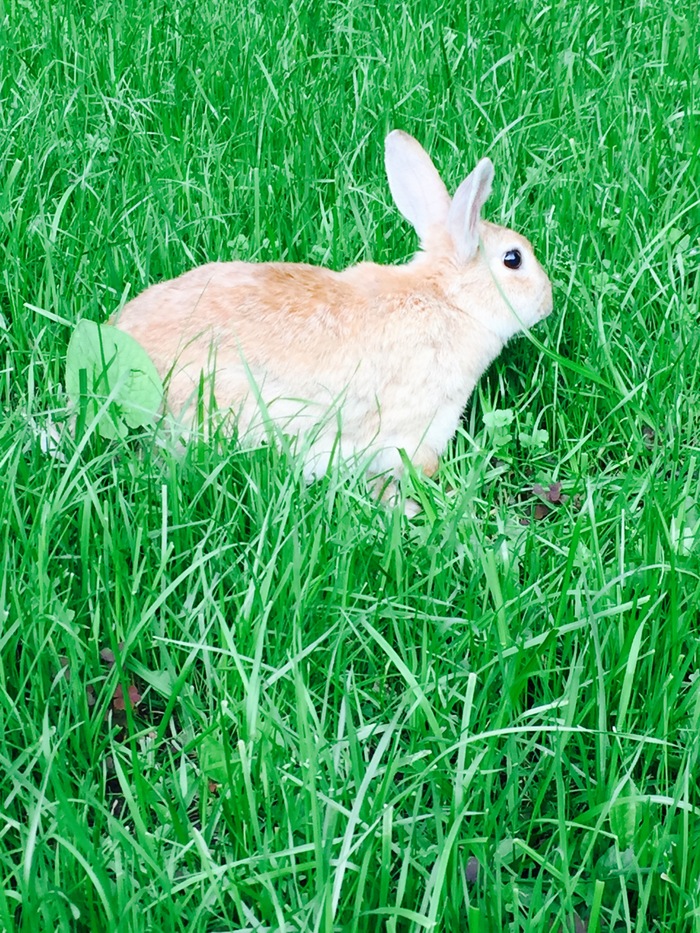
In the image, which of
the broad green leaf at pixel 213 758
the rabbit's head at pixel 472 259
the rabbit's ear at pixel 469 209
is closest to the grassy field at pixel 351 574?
the broad green leaf at pixel 213 758

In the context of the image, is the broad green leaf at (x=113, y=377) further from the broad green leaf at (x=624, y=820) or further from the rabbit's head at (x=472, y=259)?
the broad green leaf at (x=624, y=820)

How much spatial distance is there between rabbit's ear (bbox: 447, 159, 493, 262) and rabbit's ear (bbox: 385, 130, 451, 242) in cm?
11

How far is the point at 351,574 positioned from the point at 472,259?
1394 millimetres

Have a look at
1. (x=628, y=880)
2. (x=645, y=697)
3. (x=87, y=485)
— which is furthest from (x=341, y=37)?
(x=628, y=880)

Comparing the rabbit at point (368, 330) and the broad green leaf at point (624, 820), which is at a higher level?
the rabbit at point (368, 330)

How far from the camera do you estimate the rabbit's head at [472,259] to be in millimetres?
3469

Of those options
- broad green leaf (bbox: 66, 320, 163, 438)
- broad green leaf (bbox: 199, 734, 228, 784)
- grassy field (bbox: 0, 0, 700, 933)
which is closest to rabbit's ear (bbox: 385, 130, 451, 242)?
grassy field (bbox: 0, 0, 700, 933)

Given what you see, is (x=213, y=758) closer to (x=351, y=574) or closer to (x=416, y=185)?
(x=351, y=574)

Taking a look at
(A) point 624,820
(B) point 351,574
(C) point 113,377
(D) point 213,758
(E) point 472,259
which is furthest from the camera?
(E) point 472,259

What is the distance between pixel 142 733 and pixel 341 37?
3.43 meters

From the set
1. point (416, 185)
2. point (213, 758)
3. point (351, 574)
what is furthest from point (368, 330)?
point (213, 758)

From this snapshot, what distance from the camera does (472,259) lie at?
3.50 m

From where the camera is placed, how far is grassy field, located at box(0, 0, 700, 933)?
1901 mm

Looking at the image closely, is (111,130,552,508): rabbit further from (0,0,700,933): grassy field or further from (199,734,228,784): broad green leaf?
(199,734,228,784): broad green leaf
